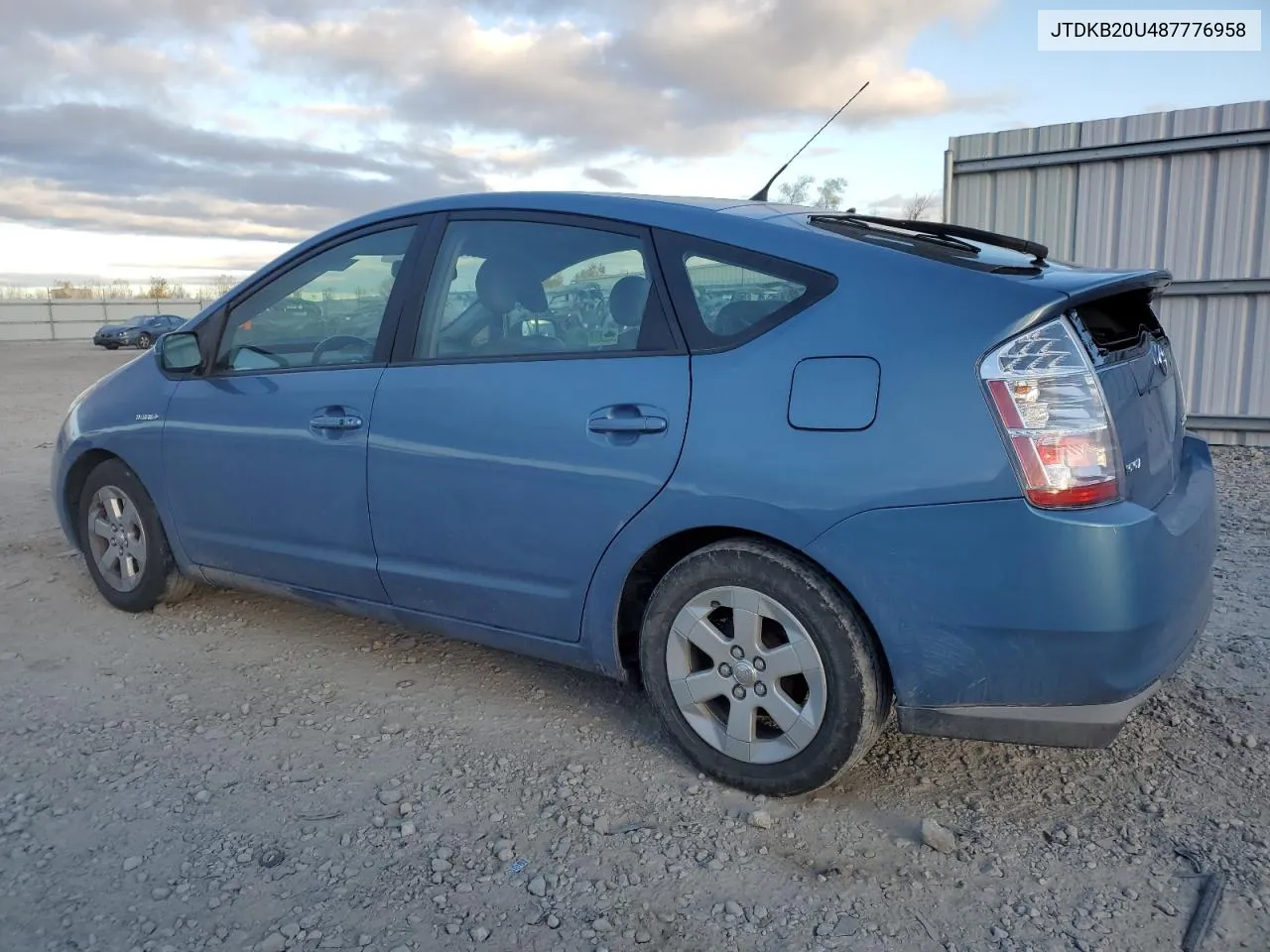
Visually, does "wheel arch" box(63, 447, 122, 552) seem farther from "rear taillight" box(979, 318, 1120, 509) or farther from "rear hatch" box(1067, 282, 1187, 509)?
"rear hatch" box(1067, 282, 1187, 509)

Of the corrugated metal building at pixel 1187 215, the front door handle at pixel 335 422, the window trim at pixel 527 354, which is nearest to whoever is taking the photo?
the window trim at pixel 527 354

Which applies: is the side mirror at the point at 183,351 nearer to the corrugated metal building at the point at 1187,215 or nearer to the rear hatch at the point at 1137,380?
the rear hatch at the point at 1137,380

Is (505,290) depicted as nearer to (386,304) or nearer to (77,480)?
(386,304)

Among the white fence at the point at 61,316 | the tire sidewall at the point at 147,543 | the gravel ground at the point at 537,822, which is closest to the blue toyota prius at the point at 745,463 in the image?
the gravel ground at the point at 537,822

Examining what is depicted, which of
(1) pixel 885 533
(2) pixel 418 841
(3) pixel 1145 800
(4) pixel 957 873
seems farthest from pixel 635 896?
(3) pixel 1145 800

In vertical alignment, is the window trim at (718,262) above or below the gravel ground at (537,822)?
above

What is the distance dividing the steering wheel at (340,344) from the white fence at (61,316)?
154ft

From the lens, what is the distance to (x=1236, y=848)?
2.53 metres

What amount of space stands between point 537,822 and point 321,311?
2.09m

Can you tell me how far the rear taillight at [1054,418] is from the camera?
2.35 m

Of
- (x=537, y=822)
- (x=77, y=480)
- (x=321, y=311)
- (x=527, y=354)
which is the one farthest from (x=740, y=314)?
(x=77, y=480)

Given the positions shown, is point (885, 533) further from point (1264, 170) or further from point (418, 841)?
point (1264, 170)

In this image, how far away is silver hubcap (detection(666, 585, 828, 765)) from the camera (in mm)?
2693

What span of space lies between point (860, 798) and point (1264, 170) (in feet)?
23.5
